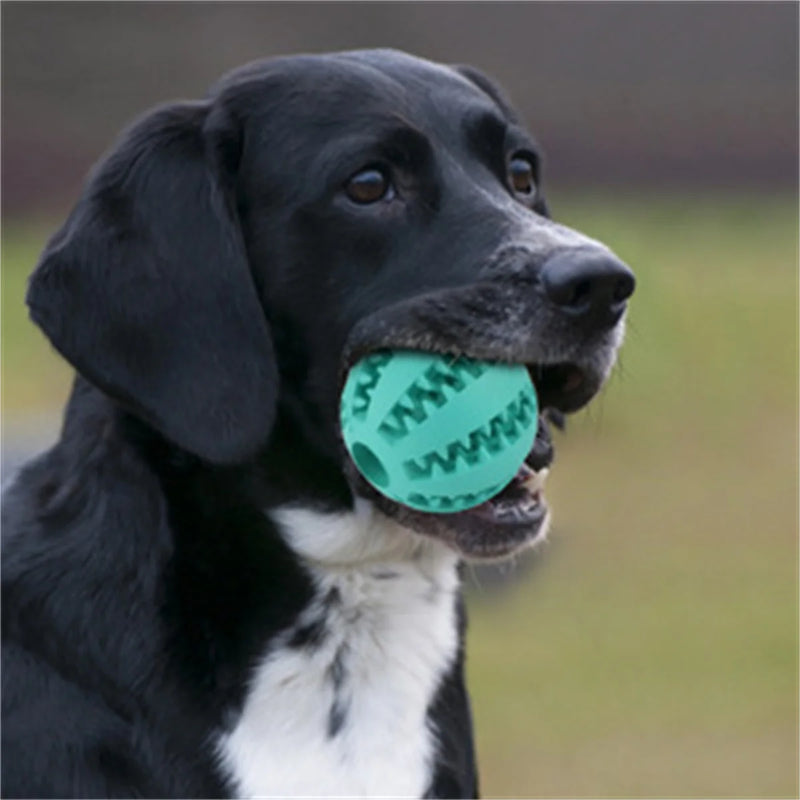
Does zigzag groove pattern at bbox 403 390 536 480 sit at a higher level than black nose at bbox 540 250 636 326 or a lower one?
lower

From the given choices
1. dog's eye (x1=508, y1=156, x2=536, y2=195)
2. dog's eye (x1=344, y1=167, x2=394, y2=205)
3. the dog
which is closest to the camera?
the dog

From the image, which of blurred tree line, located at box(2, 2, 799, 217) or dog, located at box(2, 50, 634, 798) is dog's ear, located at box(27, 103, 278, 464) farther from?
blurred tree line, located at box(2, 2, 799, 217)

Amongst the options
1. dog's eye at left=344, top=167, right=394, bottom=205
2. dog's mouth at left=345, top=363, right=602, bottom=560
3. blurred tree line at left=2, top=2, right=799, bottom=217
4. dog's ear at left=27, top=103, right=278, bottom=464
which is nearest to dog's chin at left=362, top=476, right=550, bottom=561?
dog's mouth at left=345, top=363, right=602, bottom=560

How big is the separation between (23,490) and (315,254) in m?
0.68

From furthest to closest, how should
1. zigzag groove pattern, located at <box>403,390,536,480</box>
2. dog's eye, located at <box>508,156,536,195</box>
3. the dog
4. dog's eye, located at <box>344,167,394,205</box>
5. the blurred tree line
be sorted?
the blurred tree line < dog's eye, located at <box>508,156,536,195</box> < dog's eye, located at <box>344,167,394,205</box> < the dog < zigzag groove pattern, located at <box>403,390,536,480</box>

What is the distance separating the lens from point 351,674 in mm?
3605

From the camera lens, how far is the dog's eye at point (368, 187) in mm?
3682

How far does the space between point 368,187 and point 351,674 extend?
870mm

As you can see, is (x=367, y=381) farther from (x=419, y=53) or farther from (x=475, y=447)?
(x=419, y=53)

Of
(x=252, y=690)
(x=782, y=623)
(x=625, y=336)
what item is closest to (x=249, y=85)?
(x=625, y=336)

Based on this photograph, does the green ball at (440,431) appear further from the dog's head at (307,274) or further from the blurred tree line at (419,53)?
the blurred tree line at (419,53)

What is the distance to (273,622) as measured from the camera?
3.57 metres

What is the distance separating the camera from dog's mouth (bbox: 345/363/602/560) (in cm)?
352

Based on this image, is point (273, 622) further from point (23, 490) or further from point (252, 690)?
point (23, 490)
